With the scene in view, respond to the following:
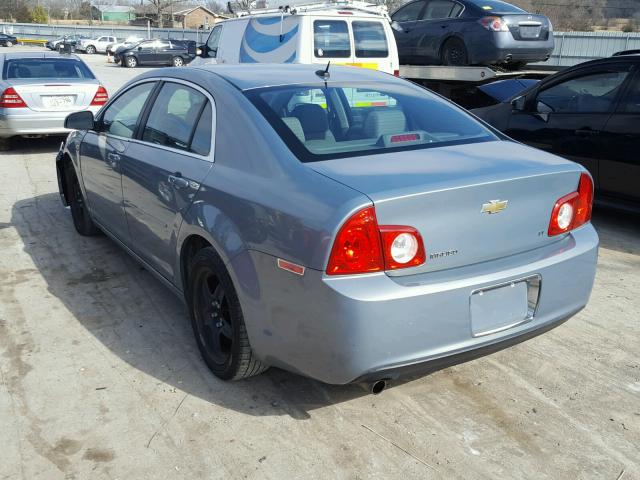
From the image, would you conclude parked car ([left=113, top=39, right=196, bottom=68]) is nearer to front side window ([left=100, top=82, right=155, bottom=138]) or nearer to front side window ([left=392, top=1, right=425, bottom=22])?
front side window ([left=392, top=1, right=425, bottom=22])

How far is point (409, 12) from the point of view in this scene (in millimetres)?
11953

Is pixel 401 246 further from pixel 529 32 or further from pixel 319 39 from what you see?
pixel 529 32

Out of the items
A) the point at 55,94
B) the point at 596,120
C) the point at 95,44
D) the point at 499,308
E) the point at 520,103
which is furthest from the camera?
the point at 95,44

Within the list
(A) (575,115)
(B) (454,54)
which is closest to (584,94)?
(A) (575,115)

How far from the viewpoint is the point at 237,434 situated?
119 inches

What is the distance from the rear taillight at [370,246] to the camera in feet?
8.43

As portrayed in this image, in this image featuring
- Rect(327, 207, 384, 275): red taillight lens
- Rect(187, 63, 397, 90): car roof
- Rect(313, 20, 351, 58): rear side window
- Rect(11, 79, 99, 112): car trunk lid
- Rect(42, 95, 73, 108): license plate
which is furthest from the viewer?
Rect(313, 20, 351, 58): rear side window

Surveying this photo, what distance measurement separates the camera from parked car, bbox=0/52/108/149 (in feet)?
30.9

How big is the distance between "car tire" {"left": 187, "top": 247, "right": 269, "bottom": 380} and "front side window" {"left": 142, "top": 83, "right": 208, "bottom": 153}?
74cm

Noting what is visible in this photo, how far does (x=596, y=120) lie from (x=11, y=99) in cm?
778

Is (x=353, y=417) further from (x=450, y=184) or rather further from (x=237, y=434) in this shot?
(x=450, y=184)

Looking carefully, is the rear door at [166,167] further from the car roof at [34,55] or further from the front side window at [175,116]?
the car roof at [34,55]

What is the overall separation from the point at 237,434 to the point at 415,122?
1.88 metres

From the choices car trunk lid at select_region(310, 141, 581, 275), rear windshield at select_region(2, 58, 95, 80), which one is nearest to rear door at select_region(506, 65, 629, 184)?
car trunk lid at select_region(310, 141, 581, 275)
